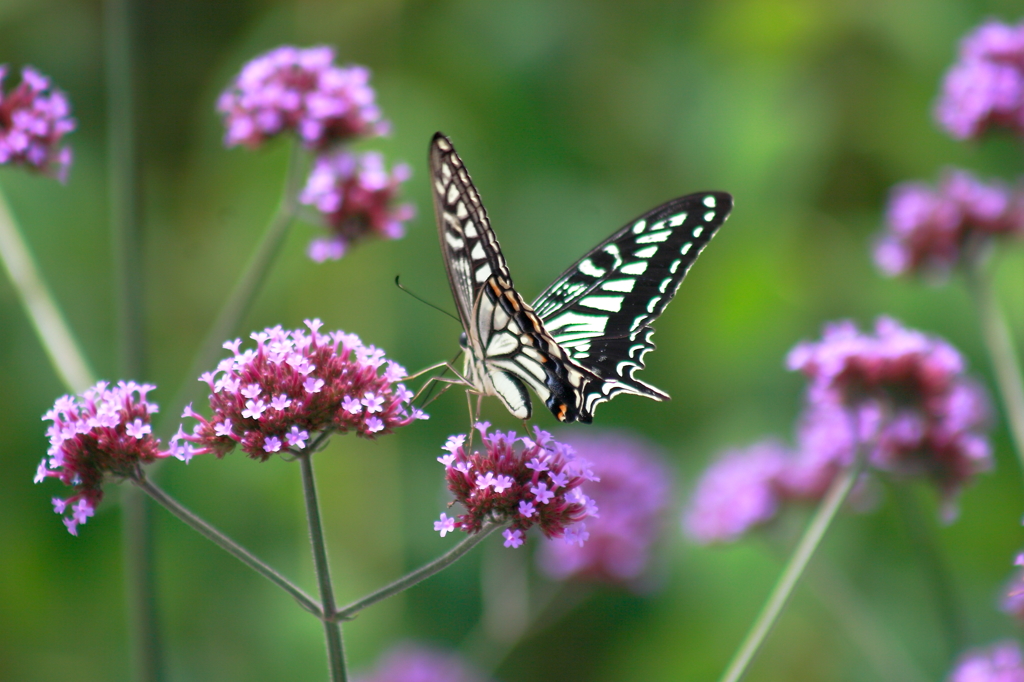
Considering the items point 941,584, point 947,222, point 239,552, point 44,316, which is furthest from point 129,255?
point 947,222

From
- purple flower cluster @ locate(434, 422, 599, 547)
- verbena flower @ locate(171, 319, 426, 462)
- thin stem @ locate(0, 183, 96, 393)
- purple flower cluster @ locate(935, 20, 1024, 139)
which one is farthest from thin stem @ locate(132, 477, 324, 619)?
purple flower cluster @ locate(935, 20, 1024, 139)

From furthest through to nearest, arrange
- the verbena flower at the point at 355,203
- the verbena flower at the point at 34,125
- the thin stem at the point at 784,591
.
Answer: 1. the verbena flower at the point at 355,203
2. the verbena flower at the point at 34,125
3. the thin stem at the point at 784,591

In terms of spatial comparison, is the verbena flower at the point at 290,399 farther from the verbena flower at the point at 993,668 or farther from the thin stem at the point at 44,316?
the verbena flower at the point at 993,668

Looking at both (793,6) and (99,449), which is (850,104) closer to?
(793,6)

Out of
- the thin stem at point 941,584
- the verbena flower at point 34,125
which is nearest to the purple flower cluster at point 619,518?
the thin stem at point 941,584

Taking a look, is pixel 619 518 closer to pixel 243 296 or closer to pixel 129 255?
pixel 243 296

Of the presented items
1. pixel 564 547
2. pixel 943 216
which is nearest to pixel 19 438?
pixel 564 547
